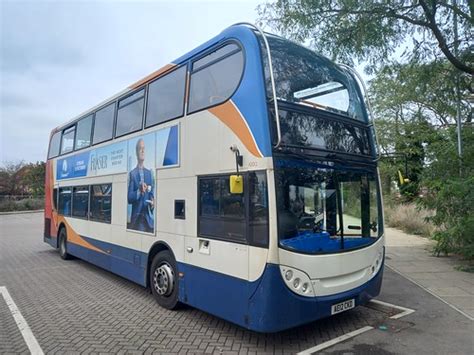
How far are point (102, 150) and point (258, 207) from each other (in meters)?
5.36

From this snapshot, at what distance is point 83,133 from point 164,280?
5515mm

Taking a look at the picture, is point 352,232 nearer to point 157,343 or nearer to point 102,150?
point 157,343

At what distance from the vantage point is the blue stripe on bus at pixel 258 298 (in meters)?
4.13

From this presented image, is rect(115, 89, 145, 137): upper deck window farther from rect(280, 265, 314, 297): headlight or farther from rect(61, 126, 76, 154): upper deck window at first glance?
rect(280, 265, 314, 297): headlight

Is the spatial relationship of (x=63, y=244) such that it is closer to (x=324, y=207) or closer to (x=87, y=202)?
(x=87, y=202)

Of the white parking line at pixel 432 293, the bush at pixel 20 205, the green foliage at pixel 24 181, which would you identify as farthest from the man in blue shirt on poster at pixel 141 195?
the green foliage at pixel 24 181

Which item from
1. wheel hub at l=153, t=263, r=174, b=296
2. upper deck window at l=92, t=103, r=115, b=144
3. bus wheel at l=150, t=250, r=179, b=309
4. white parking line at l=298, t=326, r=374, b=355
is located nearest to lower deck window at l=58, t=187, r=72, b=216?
upper deck window at l=92, t=103, r=115, b=144

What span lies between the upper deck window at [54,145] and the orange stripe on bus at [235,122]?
8.40m

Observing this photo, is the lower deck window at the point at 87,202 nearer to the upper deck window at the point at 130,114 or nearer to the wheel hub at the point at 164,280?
the upper deck window at the point at 130,114

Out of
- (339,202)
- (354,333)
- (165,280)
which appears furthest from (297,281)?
(165,280)

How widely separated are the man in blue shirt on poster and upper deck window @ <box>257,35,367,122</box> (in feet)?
9.85

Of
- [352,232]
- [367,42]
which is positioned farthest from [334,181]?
[367,42]

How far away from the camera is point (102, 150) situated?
8.45m

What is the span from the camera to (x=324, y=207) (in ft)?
15.5
